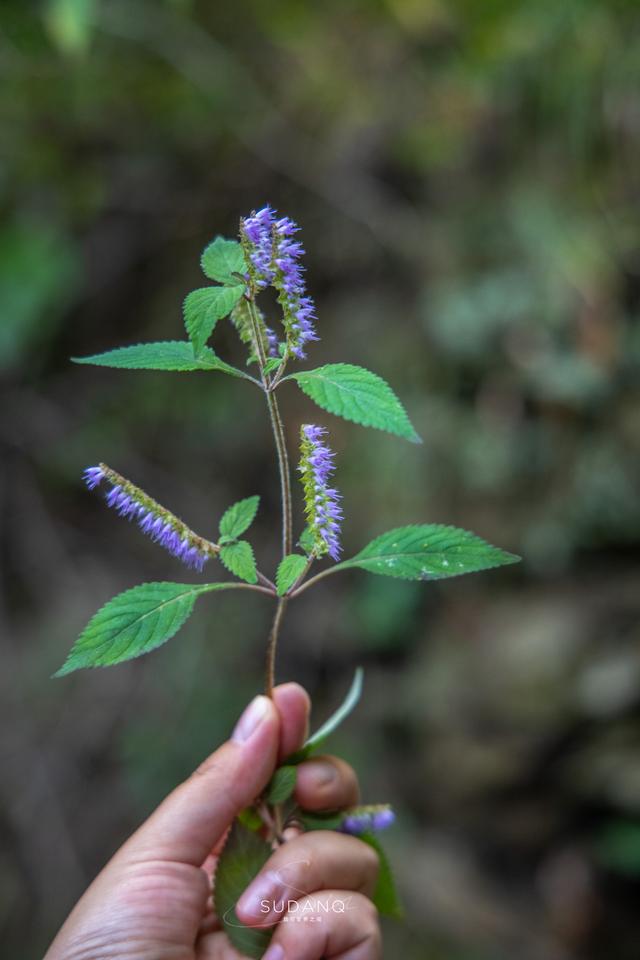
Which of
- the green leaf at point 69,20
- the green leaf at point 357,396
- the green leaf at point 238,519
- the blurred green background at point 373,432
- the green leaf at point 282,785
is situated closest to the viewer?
the green leaf at point 357,396

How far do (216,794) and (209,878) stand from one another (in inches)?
5.3

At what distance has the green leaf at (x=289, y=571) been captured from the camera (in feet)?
2.00

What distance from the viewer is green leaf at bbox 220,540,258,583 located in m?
0.63

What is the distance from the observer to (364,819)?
83cm

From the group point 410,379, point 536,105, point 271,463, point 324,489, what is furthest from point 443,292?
point 324,489

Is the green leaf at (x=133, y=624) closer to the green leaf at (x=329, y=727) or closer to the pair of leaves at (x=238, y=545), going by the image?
the pair of leaves at (x=238, y=545)

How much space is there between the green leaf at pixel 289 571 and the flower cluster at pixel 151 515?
0.20ft

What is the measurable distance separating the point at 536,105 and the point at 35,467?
197 cm

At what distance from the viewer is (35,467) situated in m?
2.66

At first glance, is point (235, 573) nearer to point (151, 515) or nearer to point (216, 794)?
point (151, 515)

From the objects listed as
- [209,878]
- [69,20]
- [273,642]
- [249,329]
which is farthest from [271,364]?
[69,20]

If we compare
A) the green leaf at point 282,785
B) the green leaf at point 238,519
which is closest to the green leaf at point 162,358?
the green leaf at point 238,519

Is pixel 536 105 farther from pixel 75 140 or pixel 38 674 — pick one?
pixel 38 674

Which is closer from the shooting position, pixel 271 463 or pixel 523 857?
pixel 523 857
